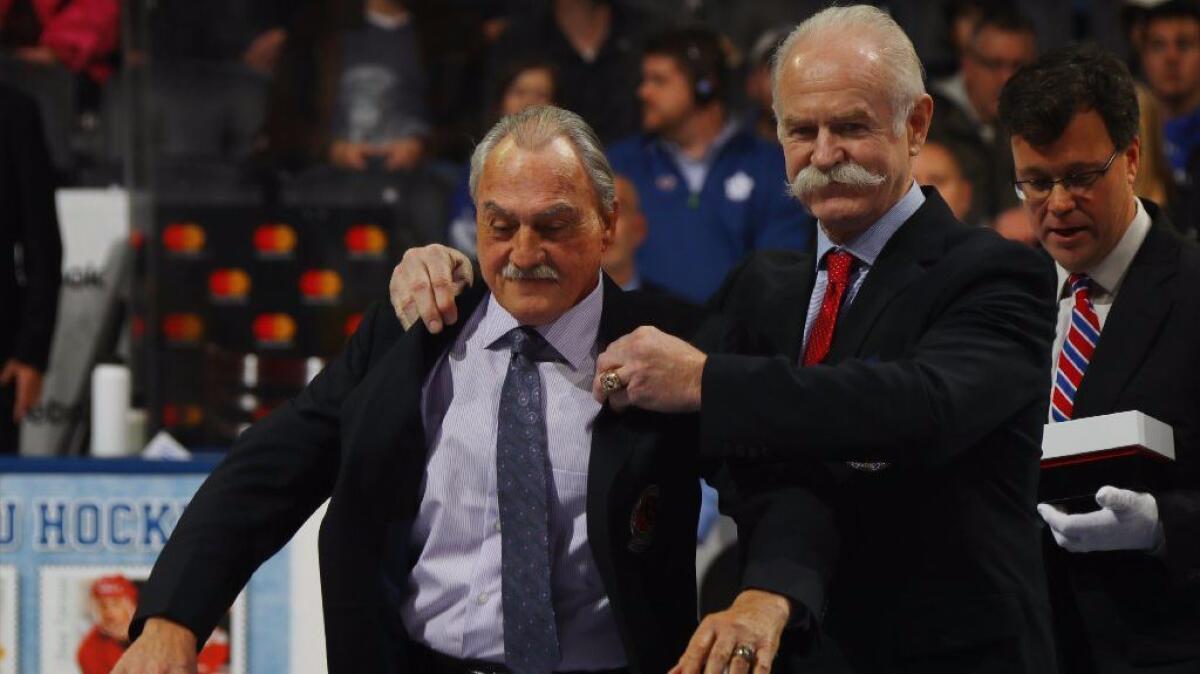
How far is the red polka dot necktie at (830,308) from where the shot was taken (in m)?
3.49

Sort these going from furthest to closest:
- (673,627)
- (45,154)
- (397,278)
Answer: (45,154), (397,278), (673,627)

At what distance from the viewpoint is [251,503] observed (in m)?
3.51

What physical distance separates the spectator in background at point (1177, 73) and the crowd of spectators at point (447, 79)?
0.01 meters

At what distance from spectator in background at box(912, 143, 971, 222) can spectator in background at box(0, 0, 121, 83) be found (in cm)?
355

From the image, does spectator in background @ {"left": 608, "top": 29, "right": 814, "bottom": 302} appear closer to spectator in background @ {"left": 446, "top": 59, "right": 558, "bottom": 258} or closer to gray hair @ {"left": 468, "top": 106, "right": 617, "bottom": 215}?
spectator in background @ {"left": 446, "top": 59, "right": 558, "bottom": 258}

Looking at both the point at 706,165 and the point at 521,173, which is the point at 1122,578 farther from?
the point at 706,165

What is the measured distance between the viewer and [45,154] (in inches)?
299

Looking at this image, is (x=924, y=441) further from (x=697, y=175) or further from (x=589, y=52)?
(x=589, y=52)

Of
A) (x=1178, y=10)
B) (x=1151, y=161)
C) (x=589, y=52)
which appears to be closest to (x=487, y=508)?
(x=1151, y=161)

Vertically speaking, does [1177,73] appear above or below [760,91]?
below

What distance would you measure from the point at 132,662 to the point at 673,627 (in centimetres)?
95

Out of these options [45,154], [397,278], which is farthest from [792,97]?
[45,154]

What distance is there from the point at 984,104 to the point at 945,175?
65 cm

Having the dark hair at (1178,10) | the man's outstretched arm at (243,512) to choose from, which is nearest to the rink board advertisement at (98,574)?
the man's outstretched arm at (243,512)
